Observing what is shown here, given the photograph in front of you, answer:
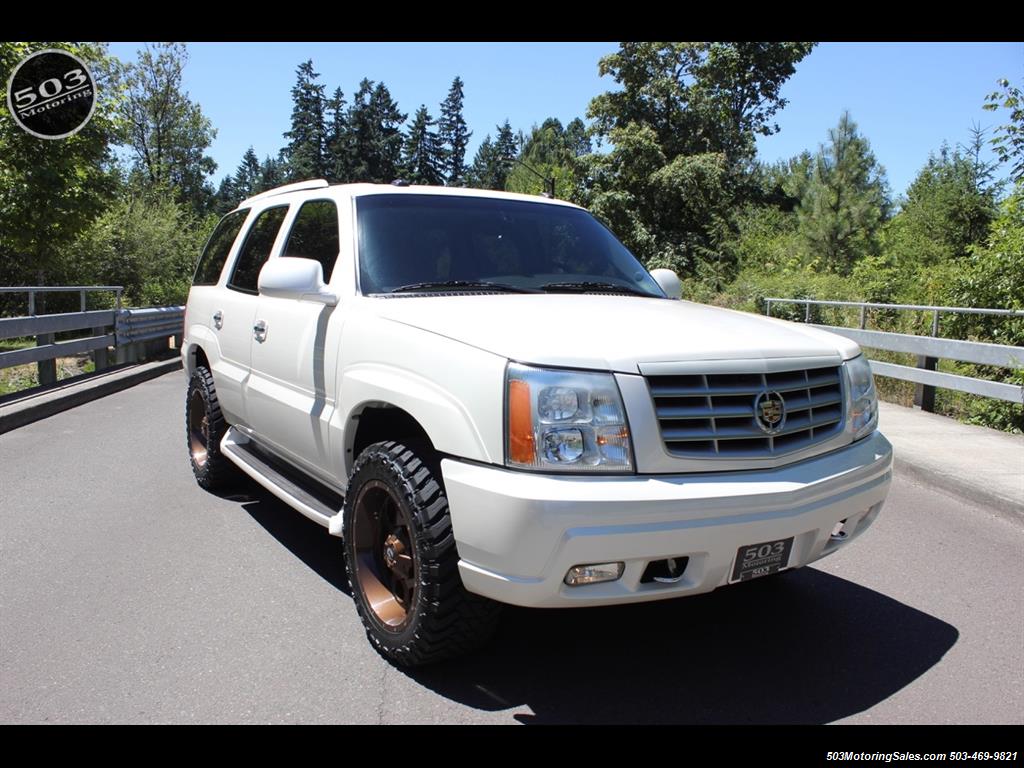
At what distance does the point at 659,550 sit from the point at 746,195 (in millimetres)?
40934

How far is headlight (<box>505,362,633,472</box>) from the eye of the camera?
2.69m

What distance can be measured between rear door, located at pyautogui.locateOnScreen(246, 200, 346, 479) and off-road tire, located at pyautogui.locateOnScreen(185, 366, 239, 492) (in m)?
0.85

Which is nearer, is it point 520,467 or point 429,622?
point 520,467

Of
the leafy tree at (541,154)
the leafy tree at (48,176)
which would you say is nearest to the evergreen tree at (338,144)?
the leafy tree at (541,154)

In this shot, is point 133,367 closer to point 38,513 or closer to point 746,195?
point 38,513

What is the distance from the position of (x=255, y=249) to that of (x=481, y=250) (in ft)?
6.29

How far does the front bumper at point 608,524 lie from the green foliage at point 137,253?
25.4 meters

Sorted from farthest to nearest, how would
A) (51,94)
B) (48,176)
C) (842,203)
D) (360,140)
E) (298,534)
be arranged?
(360,140) → (842,203) → (51,94) → (48,176) → (298,534)

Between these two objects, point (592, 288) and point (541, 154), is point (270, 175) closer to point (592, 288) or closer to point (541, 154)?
point (541, 154)

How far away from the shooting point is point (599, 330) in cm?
304

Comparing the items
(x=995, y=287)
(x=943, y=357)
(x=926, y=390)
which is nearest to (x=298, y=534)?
(x=943, y=357)

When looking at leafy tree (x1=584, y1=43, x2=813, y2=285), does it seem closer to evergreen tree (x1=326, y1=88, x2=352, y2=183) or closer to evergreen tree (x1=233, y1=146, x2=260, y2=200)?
evergreen tree (x1=326, y1=88, x2=352, y2=183)
